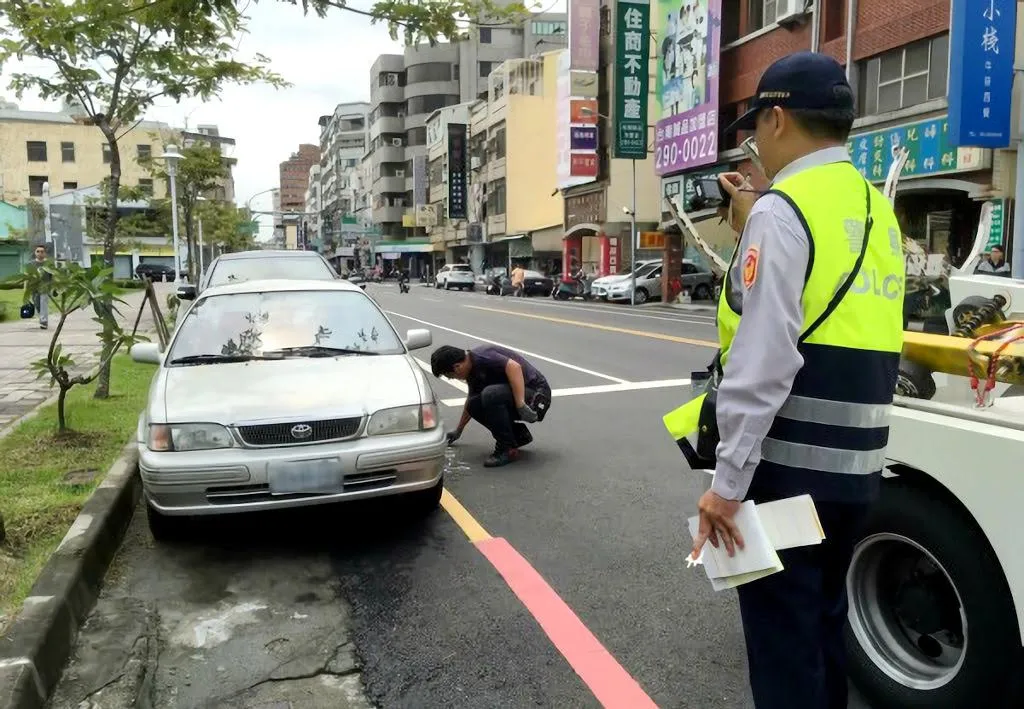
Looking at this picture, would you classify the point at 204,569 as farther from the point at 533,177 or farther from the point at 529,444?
the point at 533,177

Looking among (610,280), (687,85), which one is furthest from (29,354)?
(687,85)

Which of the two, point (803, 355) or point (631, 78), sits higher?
point (631, 78)

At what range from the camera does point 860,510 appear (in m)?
2.11

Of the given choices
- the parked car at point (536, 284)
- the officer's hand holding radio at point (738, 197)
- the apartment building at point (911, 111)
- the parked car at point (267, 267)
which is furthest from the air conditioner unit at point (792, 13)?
the officer's hand holding radio at point (738, 197)

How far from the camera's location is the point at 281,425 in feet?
14.4

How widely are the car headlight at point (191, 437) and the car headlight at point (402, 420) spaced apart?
0.74 meters

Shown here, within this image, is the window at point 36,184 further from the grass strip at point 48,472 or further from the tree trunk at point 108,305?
the grass strip at point 48,472

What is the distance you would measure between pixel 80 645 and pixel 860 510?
10.2 ft

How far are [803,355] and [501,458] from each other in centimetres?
463

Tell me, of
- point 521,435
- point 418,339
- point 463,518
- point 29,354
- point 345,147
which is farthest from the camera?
point 345,147

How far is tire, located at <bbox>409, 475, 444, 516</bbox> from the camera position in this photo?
4.97 meters

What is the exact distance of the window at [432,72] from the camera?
80.9 metres

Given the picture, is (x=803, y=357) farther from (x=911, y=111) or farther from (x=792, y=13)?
(x=792, y=13)

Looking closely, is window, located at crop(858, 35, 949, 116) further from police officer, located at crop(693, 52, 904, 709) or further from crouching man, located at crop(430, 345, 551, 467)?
police officer, located at crop(693, 52, 904, 709)
